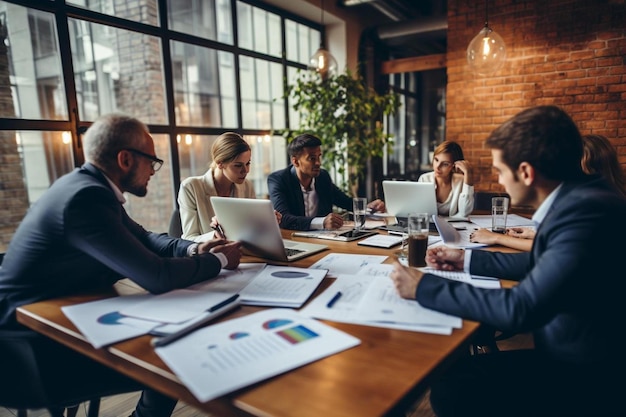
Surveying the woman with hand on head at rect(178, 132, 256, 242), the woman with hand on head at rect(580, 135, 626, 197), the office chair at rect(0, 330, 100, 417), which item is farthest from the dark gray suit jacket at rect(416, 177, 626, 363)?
the woman with hand on head at rect(178, 132, 256, 242)

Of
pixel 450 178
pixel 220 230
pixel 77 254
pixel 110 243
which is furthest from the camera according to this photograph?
pixel 450 178

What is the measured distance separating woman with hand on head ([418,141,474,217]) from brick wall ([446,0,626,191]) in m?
0.90

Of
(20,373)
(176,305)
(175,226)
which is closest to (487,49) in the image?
(175,226)

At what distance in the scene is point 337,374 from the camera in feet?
2.45

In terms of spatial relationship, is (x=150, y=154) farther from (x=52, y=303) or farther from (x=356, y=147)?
(x=356, y=147)

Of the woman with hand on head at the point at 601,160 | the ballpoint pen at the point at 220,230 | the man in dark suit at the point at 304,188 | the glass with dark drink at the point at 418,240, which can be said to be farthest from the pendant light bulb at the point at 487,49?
the ballpoint pen at the point at 220,230

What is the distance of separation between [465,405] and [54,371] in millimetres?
1127

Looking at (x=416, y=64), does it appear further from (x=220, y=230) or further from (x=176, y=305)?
(x=176, y=305)

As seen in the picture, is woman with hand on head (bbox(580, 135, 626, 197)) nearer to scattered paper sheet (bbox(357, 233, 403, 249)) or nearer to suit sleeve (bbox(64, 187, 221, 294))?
scattered paper sheet (bbox(357, 233, 403, 249))

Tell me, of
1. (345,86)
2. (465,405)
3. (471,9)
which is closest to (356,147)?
(345,86)

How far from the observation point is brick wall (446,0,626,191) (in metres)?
3.65

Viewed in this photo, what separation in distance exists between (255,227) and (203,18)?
3162 millimetres

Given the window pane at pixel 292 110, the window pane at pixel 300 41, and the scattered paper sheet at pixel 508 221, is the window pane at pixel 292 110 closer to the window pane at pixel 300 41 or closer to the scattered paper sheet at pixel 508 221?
the window pane at pixel 300 41

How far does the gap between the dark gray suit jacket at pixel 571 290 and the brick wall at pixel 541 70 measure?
8.95 feet
